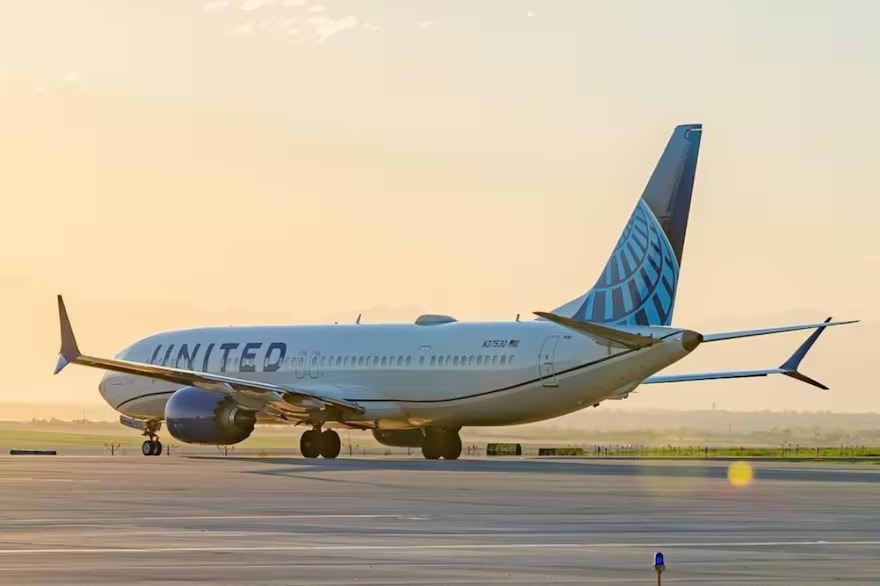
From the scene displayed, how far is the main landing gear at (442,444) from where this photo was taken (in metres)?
62.5

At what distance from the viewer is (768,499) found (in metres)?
33.7

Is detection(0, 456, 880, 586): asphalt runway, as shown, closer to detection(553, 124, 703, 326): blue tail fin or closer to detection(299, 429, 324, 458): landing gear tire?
detection(553, 124, 703, 326): blue tail fin

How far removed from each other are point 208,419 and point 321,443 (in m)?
4.66

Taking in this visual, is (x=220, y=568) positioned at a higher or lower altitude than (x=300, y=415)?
lower

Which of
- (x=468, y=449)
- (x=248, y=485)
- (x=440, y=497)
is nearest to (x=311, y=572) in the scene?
(x=440, y=497)

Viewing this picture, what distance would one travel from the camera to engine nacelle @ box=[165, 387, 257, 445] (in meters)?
60.6

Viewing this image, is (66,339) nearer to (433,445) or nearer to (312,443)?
(312,443)

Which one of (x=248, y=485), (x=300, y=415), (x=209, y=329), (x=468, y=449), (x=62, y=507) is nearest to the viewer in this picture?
(x=62, y=507)

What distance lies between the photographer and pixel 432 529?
25.0 meters

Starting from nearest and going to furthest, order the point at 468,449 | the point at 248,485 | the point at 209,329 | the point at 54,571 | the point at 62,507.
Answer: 1. the point at 54,571
2. the point at 62,507
3. the point at 248,485
4. the point at 209,329
5. the point at 468,449

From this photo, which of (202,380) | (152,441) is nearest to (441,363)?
(202,380)

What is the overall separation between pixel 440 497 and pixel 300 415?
93.8ft

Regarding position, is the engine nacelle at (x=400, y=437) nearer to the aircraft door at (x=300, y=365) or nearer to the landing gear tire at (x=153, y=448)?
the aircraft door at (x=300, y=365)

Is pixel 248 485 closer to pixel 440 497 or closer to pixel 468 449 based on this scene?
pixel 440 497
